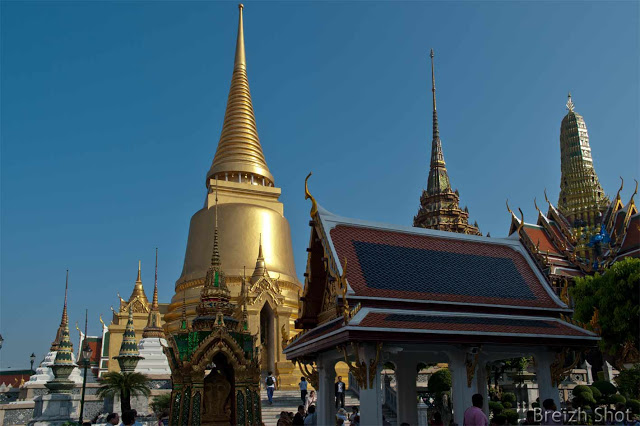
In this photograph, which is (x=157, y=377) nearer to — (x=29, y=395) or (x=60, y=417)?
(x=60, y=417)

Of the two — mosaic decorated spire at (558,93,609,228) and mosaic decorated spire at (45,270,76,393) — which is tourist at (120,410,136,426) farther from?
mosaic decorated spire at (558,93,609,228)

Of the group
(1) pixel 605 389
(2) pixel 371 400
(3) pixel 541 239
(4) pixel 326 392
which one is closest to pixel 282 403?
(4) pixel 326 392

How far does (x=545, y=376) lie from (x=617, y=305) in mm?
15251

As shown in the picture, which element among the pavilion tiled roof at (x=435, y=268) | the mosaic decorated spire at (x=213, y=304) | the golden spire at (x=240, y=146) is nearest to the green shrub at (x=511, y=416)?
the pavilion tiled roof at (x=435, y=268)

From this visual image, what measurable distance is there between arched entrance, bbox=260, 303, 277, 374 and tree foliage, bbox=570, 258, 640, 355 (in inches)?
579

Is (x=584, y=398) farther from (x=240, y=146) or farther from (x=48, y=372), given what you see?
(x=240, y=146)

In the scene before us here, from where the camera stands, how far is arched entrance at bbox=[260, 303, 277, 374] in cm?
2781

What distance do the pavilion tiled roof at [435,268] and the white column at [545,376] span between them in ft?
4.03

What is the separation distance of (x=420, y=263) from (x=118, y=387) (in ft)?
38.3

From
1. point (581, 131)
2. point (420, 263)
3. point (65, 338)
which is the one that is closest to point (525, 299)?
point (420, 263)

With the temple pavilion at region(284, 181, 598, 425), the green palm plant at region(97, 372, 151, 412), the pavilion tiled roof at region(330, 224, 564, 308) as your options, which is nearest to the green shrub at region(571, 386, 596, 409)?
the temple pavilion at region(284, 181, 598, 425)

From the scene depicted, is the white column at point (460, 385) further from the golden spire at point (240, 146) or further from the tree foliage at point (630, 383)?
the golden spire at point (240, 146)

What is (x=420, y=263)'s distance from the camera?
1384 centimetres

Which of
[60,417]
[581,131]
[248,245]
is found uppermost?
[581,131]
